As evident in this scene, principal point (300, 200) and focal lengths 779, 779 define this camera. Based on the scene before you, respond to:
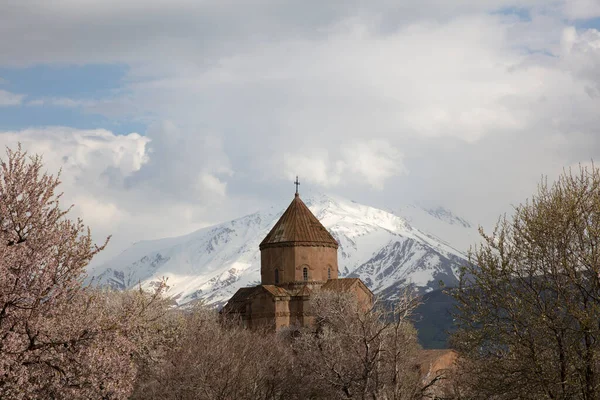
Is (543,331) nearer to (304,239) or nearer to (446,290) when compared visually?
(446,290)

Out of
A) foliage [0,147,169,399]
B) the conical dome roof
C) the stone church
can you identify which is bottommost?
foliage [0,147,169,399]

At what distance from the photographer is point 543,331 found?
26688 mm

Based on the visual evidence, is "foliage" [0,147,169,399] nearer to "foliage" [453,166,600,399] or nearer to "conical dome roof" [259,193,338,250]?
"foliage" [453,166,600,399]

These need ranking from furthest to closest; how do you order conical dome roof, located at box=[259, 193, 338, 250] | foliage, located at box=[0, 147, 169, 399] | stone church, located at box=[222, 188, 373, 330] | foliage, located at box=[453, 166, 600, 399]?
conical dome roof, located at box=[259, 193, 338, 250] < stone church, located at box=[222, 188, 373, 330] < foliage, located at box=[453, 166, 600, 399] < foliage, located at box=[0, 147, 169, 399]

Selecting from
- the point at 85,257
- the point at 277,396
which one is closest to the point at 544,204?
the point at 85,257

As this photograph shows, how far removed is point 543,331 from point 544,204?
4.78 m

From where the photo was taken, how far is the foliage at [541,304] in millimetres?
25828

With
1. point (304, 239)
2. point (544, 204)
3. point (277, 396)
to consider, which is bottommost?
point (277, 396)

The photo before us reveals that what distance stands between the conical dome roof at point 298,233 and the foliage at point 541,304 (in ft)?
159

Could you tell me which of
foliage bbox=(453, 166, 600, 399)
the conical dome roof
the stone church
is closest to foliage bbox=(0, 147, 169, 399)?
foliage bbox=(453, 166, 600, 399)

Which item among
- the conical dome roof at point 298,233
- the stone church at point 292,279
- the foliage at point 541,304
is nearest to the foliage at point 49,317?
the foliage at point 541,304

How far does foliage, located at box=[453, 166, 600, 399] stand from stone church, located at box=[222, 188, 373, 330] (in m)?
43.9

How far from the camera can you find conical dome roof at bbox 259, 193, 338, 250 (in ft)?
256

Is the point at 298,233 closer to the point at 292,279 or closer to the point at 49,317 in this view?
the point at 292,279
